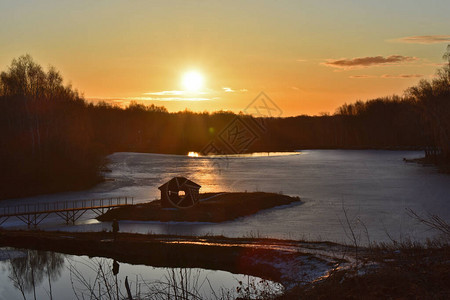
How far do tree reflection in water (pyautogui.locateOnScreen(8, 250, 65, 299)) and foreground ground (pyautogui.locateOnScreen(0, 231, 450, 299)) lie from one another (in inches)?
36.7

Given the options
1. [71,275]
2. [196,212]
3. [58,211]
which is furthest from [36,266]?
[196,212]

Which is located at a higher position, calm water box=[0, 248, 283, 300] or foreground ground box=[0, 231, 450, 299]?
foreground ground box=[0, 231, 450, 299]

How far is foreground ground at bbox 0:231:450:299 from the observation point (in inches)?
380

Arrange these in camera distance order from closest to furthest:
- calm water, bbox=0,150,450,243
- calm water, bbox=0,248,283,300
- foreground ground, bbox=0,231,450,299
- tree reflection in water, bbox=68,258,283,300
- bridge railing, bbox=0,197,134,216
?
tree reflection in water, bbox=68,258,283,300 < foreground ground, bbox=0,231,450,299 < calm water, bbox=0,248,283,300 < calm water, bbox=0,150,450,243 < bridge railing, bbox=0,197,134,216

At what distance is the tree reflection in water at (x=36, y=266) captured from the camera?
22.0 m

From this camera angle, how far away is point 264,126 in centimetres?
19338

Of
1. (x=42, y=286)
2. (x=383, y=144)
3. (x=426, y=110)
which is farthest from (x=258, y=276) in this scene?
(x=383, y=144)

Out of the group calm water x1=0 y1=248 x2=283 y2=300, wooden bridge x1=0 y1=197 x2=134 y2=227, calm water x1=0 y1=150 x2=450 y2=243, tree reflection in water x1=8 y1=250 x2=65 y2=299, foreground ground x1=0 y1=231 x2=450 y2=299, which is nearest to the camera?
foreground ground x1=0 y1=231 x2=450 y2=299

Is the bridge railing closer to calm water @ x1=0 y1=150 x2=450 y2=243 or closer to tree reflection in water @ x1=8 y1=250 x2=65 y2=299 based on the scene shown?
calm water @ x1=0 y1=150 x2=450 y2=243

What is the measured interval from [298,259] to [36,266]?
12.8m

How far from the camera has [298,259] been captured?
19.8m

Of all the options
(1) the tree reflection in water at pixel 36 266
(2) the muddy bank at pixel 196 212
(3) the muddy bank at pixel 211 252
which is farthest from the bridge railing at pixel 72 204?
(1) the tree reflection in water at pixel 36 266

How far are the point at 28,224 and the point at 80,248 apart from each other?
13790 mm

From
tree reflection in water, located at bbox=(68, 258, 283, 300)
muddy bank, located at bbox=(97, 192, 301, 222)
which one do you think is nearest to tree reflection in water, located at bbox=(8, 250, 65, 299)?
tree reflection in water, located at bbox=(68, 258, 283, 300)
